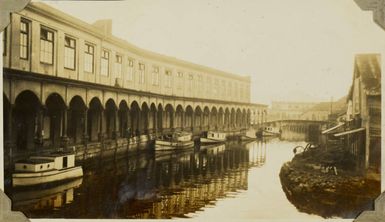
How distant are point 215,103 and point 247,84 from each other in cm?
44

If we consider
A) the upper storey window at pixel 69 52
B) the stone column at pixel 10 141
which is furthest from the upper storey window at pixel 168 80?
the stone column at pixel 10 141

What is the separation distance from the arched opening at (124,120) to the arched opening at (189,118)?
2.08ft

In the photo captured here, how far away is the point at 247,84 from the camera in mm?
4340

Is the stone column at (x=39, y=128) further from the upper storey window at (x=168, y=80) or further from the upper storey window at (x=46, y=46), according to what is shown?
the upper storey window at (x=168, y=80)

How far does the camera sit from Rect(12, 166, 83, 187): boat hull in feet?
12.8

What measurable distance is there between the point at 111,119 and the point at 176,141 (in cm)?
74

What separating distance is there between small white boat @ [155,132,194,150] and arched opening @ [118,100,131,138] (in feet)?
1.15

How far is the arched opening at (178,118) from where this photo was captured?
176 inches

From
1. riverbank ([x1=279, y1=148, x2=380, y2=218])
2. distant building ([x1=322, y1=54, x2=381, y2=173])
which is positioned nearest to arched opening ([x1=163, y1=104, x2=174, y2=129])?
riverbank ([x1=279, y1=148, x2=380, y2=218])

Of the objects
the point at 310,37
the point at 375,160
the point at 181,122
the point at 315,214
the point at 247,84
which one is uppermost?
the point at 310,37

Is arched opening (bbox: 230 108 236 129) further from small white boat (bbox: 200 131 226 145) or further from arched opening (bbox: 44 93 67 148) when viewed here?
arched opening (bbox: 44 93 67 148)

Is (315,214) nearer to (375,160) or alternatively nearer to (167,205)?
(375,160)

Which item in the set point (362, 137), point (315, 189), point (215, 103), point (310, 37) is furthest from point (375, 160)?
point (215, 103)

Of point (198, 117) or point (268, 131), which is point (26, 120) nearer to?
point (198, 117)
